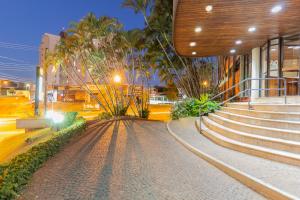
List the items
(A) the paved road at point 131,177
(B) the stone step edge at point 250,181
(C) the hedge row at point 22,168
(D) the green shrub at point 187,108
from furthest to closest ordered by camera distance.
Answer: (D) the green shrub at point 187,108
(A) the paved road at point 131,177
(C) the hedge row at point 22,168
(B) the stone step edge at point 250,181

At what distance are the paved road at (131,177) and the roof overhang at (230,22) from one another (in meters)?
4.83

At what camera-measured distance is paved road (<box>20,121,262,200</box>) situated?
4574 millimetres

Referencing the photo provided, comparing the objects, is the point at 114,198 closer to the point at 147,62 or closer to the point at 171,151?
the point at 171,151

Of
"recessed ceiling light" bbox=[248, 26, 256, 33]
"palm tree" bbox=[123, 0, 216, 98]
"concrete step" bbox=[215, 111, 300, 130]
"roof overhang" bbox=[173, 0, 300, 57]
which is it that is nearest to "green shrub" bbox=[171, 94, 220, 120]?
"roof overhang" bbox=[173, 0, 300, 57]

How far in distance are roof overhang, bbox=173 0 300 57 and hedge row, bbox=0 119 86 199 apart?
6.00 m

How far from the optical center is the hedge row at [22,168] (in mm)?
4393

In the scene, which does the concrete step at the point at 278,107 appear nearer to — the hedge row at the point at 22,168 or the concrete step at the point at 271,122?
the concrete step at the point at 271,122

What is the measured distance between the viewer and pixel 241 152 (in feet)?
23.1

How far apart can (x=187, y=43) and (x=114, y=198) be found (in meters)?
10.8

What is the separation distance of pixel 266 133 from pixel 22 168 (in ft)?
20.0

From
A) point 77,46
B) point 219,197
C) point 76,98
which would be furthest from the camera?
point 76,98

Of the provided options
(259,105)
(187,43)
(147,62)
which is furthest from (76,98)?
(259,105)

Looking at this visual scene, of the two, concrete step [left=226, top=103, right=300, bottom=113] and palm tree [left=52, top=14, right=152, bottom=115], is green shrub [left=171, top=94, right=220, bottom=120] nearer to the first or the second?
palm tree [left=52, top=14, right=152, bottom=115]

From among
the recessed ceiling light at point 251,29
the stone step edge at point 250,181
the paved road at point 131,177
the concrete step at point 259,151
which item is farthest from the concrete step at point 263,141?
the recessed ceiling light at point 251,29
